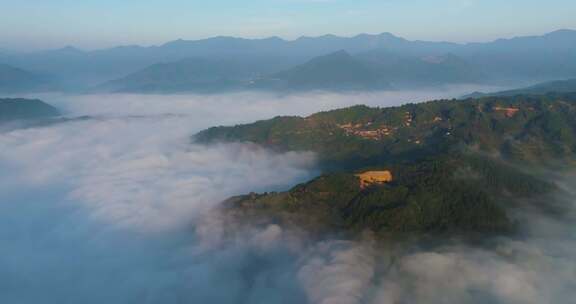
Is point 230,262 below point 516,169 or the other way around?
below

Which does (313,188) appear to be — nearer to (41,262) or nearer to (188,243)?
(188,243)

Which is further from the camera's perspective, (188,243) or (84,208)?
(84,208)

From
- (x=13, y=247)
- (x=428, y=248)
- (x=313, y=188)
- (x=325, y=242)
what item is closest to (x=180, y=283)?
(x=325, y=242)

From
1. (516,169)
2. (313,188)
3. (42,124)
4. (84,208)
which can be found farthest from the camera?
(42,124)

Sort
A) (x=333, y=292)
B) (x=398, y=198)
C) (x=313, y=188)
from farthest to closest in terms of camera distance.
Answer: (x=313, y=188)
(x=398, y=198)
(x=333, y=292)

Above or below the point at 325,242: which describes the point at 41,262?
below

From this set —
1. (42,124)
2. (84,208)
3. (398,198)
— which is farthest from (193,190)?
(42,124)

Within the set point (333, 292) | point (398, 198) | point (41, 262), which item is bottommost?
point (41, 262)

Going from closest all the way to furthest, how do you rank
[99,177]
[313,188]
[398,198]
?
[398,198] → [313,188] → [99,177]

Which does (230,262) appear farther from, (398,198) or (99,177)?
(99,177)
